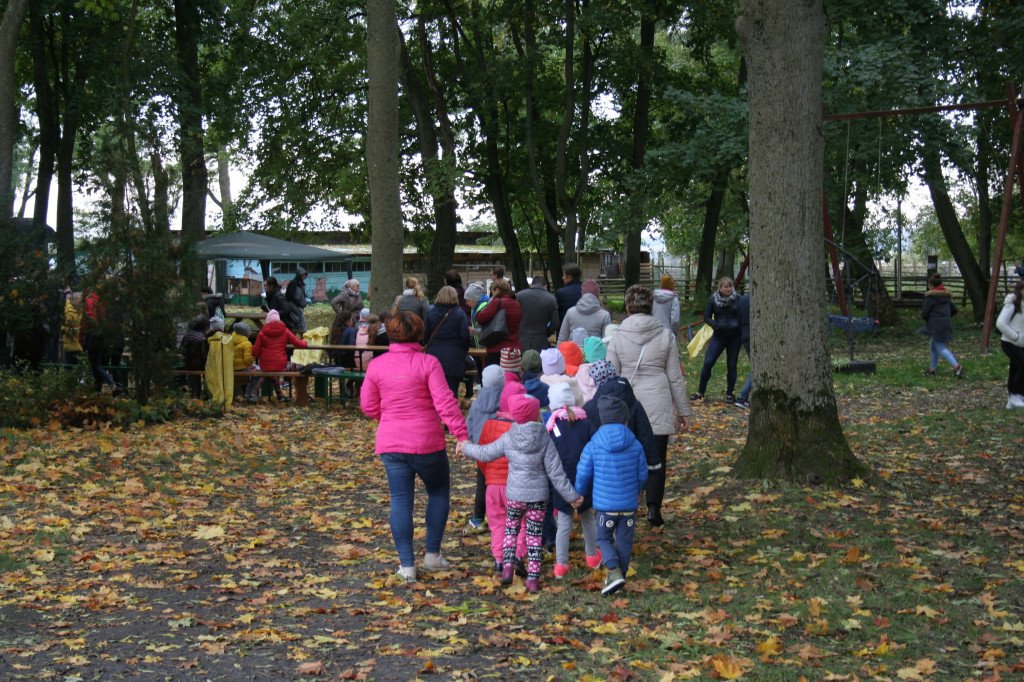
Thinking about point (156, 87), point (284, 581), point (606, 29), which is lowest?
point (284, 581)

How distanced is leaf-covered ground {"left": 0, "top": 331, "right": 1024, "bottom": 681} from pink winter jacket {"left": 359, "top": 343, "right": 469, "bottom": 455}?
94 cm

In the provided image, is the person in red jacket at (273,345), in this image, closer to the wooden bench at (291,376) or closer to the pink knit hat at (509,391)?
the wooden bench at (291,376)

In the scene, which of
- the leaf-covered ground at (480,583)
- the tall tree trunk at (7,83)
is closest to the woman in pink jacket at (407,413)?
the leaf-covered ground at (480,583)

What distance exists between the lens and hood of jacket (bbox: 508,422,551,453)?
6.16 m

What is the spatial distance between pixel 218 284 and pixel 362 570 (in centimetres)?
4075

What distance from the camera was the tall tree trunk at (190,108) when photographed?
22.3 metres

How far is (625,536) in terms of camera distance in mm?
6137

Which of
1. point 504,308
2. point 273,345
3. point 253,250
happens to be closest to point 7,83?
point 273,345

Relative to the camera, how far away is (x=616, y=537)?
6168mm

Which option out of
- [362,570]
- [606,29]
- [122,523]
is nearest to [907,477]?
[362,570]

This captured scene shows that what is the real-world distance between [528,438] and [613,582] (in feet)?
3.24

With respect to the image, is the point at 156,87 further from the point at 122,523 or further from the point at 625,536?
the point at 625,536

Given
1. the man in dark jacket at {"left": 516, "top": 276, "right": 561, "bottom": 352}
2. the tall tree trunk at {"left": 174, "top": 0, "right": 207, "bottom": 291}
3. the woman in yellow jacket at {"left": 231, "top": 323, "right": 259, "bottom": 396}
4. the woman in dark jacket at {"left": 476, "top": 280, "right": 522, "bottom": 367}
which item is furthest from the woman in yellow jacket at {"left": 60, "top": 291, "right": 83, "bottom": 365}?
the tall tree trunk at {"left": 174, "top": 0, "right": 207, "bottom": 291}

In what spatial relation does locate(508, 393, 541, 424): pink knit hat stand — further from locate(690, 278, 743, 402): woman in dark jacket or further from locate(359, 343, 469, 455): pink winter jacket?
locate(690, 278, 743, 402): woman in dark jacket
